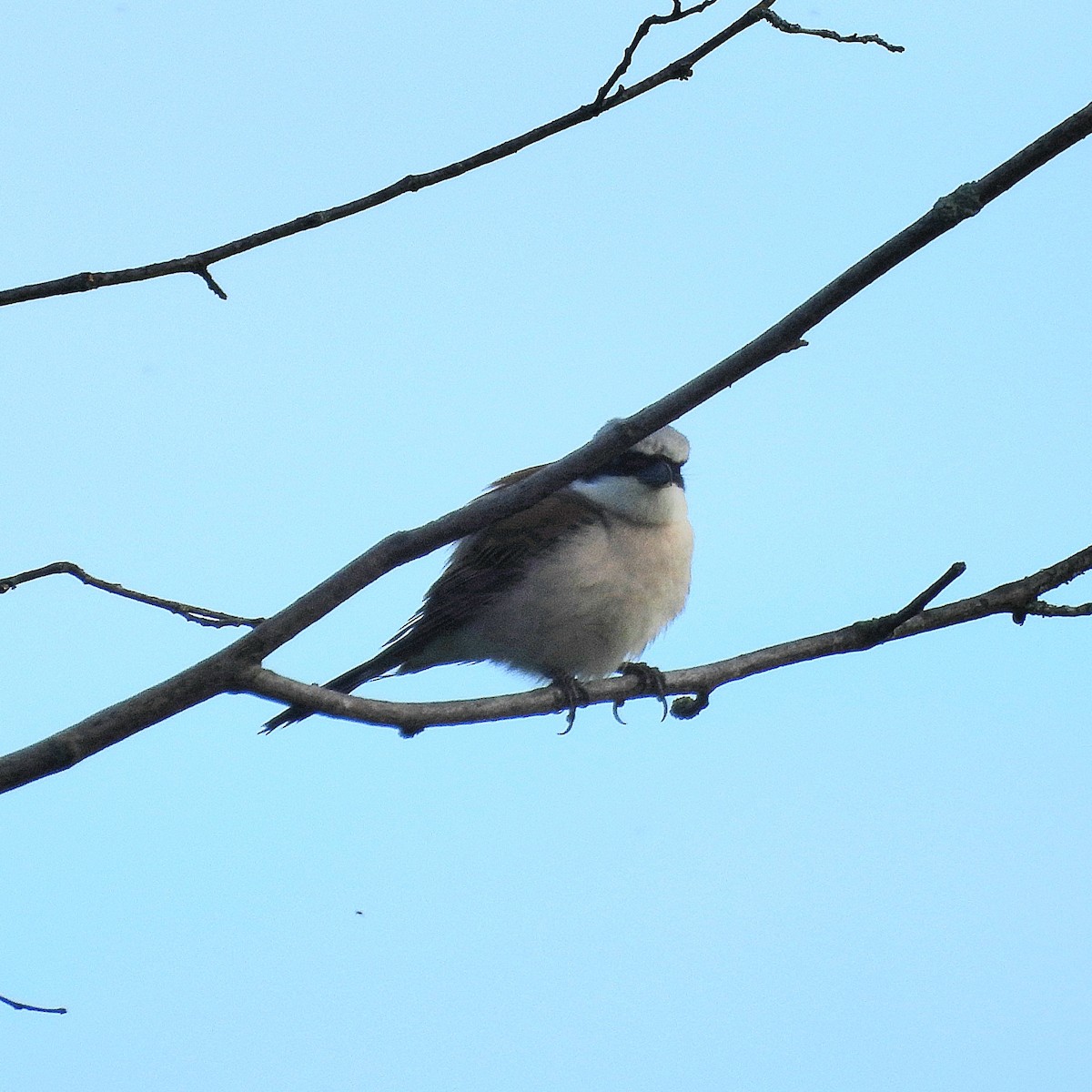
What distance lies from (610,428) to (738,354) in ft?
0.89

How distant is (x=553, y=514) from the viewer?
5.15 meters

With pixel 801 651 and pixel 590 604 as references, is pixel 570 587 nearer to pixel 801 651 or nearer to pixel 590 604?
pixel 590 604

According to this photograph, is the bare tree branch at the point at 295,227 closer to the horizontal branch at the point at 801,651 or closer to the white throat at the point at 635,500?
the horizontal branch at the point at 801,651

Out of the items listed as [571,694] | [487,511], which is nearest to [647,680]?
[571,694]

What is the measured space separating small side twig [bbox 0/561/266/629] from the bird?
2176mm

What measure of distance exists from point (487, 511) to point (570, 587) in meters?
2.47

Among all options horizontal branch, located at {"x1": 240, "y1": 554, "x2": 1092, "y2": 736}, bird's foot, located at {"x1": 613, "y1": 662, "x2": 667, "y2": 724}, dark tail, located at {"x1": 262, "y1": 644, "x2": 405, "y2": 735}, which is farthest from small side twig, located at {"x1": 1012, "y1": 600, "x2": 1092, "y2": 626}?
dark tail, located at {"x1": 262, "y1": 644, "x2": 405, "y2": 735}

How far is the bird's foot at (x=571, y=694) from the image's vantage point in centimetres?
425

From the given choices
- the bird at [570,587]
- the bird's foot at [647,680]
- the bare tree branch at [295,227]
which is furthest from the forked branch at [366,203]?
the bird at [570,587]

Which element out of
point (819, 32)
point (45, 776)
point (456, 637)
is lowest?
point (45, 776)

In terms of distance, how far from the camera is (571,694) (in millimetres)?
4328

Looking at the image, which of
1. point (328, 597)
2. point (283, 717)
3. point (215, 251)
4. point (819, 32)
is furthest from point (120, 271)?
point (283, 717)

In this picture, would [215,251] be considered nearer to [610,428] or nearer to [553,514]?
[610,428]

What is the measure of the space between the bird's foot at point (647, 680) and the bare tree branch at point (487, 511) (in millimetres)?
1057
